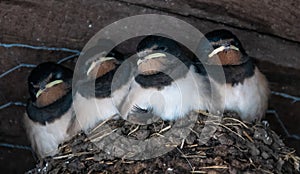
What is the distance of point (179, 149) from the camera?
4.05 m

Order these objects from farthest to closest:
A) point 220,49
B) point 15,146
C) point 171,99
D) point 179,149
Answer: point 15,146
point 220,49
point 171,99
point 179,149

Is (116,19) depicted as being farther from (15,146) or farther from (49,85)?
(15,146)

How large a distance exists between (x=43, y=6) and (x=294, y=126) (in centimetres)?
179

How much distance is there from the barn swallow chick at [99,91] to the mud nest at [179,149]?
0.20 m

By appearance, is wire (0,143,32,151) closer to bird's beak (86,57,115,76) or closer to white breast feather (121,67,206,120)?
bird's beak (86,57,115,76)

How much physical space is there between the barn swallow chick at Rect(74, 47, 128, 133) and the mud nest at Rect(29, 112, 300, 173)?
0.20m

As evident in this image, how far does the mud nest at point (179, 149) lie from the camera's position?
3.96m

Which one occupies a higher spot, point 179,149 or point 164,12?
point 164,12

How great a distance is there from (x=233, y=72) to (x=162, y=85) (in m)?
0.45

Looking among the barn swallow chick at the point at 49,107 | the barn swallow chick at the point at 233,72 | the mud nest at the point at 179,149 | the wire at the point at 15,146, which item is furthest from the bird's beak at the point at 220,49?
the wire at the point at 15,146

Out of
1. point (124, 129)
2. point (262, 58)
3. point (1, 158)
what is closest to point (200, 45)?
point (262, 58)

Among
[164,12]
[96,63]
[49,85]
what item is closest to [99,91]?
[96,63]

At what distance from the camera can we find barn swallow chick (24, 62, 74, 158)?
15.1 feet

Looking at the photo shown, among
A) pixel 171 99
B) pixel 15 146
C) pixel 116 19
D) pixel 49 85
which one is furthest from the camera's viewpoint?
pixel 15 146
